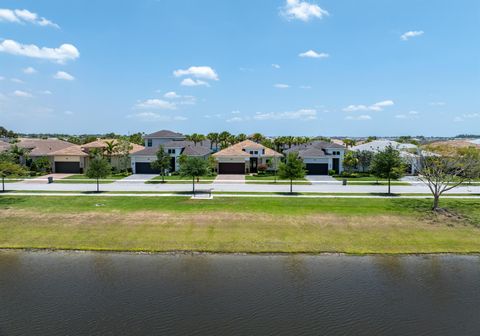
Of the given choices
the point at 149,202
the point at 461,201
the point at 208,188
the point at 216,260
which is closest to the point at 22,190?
the point at 149,202

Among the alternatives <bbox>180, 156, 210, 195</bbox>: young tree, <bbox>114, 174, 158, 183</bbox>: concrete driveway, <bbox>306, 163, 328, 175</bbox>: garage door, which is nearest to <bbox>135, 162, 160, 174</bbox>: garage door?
<bbox>114, 174, 158, 183</bbox>: concrete driveway

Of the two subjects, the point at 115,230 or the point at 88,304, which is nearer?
the point at 88,304

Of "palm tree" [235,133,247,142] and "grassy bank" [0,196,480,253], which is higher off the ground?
"palm tree" [235,133,247,142]

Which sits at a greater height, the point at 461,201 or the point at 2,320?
the point at 461,201

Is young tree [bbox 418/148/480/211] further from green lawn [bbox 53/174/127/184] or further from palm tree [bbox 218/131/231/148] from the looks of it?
palm tree [bbox 218/131/231/148]

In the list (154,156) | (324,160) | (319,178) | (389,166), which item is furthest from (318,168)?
(154,156)

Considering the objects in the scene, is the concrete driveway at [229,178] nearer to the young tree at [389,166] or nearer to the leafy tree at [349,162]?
the leafy tree at [349,162]

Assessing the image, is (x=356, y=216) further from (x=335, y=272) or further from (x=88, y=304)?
(x=88, y=304)
